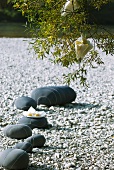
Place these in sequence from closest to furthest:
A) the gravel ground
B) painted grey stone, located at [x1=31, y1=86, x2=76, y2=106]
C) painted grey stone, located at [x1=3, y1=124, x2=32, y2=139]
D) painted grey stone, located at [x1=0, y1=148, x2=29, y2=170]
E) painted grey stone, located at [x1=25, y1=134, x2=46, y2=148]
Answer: painted grey stone, located at [x1=0, y1=148, x2=29, y2=170] → the gravel ground → painted grey stone, located at [x1=25, y1=134, x2=46, y2=148] → painted grey stone, located at [x1=3, y1=124, x2=32, y2=139] → painted grey stone, located at [x1=31, y1=86, x2=76, y2=106]

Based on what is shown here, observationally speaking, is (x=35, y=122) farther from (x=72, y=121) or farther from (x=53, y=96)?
(x=53, y=96)

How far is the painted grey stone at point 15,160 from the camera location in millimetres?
2520

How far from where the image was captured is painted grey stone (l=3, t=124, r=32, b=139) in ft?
9.98

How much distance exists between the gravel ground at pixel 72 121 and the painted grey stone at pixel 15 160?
74mm

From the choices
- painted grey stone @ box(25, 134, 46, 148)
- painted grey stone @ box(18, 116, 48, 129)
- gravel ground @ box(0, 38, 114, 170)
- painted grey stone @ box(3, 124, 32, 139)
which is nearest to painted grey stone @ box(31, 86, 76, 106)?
gravel ground @ box(0, 38, 114, 170)

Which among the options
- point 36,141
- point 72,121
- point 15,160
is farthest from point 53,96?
point 15,160

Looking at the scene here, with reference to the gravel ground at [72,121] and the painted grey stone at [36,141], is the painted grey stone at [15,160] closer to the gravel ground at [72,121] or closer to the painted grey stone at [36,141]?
the gravel ground at [72,121]

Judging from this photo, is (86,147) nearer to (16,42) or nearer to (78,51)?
(78,51)

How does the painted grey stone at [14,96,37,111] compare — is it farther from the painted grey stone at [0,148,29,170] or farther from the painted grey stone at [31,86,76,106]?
the painted grey stone at [0,148,29,170]

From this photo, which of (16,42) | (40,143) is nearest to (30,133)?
(40,143)

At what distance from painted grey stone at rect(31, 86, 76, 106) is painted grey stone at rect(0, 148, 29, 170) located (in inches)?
58.5

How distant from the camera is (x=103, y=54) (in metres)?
8.55

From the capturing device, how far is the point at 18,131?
120 inches

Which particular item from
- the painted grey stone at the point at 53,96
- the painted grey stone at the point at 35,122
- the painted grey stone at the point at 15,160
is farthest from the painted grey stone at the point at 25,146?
the painted grey stone at the point at 53,96
